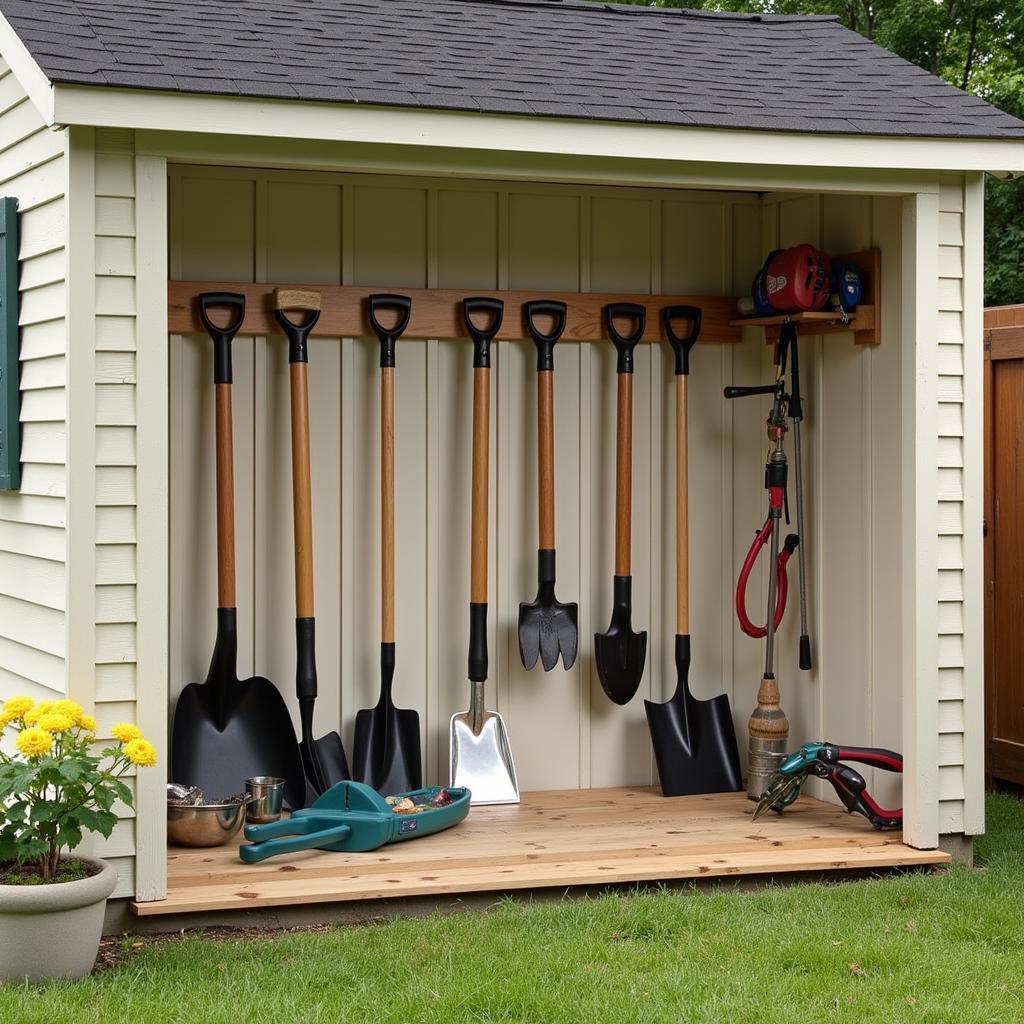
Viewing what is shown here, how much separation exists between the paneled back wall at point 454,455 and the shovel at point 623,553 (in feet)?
0.49

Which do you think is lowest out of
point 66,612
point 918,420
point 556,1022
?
point 556,1022

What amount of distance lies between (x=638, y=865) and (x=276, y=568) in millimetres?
1627

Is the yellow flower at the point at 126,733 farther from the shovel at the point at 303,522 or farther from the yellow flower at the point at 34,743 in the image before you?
the shovel at the point at 303,522

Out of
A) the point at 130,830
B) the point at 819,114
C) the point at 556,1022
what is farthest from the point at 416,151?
the point at 556,1022

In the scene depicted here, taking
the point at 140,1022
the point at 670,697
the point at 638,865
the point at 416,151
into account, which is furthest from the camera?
the point at 670,697

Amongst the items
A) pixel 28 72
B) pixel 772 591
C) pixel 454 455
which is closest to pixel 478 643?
pixel 454 455

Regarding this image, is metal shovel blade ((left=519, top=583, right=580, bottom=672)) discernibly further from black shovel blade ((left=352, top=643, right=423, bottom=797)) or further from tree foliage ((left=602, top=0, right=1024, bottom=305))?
tree foliage ((left=602, top=0, right=1024, bottom=305))

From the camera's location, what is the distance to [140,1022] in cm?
344

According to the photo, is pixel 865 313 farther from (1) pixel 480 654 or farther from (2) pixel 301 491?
(2) pixel 301 491

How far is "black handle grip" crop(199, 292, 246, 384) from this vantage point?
5141 millimetres

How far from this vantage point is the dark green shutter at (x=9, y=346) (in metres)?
4.43

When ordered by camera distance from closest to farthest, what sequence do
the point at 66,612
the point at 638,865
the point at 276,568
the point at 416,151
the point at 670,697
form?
1. the point at 66,612
2. the point at 416,151
3. the point at 638,865
4. the point at 276,568
5. the point at 670,697

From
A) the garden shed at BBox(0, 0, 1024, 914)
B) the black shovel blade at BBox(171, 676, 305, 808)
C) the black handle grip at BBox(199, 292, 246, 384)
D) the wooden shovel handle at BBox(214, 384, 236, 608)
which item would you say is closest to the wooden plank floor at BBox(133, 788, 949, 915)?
the garden shed at BBox(0, 0, 1024, 914)

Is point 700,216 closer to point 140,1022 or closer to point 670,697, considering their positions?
point 670,697
